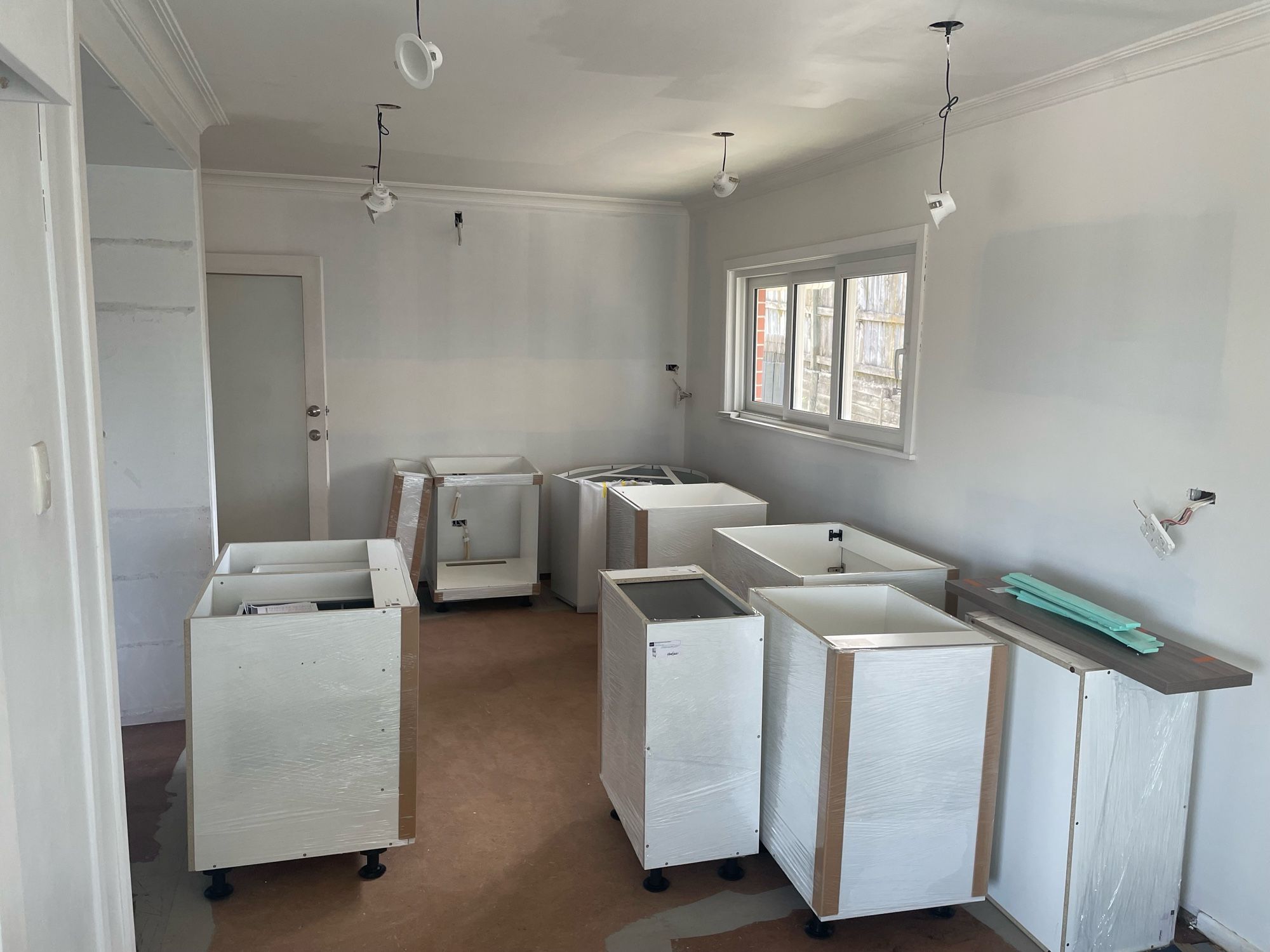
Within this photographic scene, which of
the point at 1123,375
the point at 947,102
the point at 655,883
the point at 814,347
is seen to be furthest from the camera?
the point at 814,347

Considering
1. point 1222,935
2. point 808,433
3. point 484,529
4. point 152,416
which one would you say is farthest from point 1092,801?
point 484,529

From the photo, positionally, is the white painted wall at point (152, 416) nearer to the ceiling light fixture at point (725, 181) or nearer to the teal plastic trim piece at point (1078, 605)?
the ceiling light fixture at point (725, 181)

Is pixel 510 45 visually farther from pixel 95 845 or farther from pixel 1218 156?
pixel 95 845

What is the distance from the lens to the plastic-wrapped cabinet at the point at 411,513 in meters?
4.73

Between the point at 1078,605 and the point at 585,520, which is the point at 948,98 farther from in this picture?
the point at 585,520

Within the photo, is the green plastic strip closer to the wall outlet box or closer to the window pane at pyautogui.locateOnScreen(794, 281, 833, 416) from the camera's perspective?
the wall outlet box

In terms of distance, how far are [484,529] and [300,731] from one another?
10.1ft

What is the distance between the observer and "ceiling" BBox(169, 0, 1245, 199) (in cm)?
228

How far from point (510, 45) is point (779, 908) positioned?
8.48 feet

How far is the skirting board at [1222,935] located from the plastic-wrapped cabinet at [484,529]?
3429 millimetres

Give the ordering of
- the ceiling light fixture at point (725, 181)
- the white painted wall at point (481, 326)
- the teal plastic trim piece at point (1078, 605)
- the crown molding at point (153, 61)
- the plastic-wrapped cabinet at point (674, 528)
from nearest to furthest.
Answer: the crown molding at point (153, 61) → the teal plastic trim piece at point (1078, 605) → the ceiling light fixture at point (725, 181) → the plastic-wrapped cabinet at point (674, 528) → the white painted wall at point (481, 326)

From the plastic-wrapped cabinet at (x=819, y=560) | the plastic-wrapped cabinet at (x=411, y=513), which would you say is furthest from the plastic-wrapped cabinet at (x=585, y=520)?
the plastic-wrapped cabinet at (x=819, y=560)

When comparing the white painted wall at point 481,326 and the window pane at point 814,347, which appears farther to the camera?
the white painted wall at point 481,326

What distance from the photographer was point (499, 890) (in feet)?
8.11
